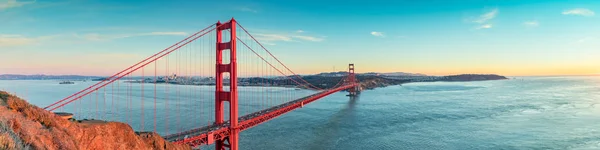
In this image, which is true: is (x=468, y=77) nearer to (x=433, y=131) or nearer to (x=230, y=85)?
(x=433, y=131)

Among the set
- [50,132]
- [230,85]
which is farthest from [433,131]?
[50,132]

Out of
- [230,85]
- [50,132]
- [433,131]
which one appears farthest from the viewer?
[433,131]

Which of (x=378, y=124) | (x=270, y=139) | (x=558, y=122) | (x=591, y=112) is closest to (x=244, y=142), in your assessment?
(x=270, y=139)

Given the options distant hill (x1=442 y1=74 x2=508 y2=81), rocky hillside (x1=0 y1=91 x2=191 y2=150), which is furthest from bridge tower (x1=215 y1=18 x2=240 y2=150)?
distant hill (x1=442 y1=74 x2=508 y2=81)

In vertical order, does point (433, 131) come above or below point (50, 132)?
below

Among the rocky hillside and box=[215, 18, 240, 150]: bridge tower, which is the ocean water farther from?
the rocky hillside

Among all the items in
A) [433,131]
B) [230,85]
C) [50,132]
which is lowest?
[433,131]

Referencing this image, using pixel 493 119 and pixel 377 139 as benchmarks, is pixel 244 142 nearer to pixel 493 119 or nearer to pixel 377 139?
pixel 377 139

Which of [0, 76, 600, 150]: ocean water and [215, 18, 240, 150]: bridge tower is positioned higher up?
[215, 18, 240, 150]: bridge tower
